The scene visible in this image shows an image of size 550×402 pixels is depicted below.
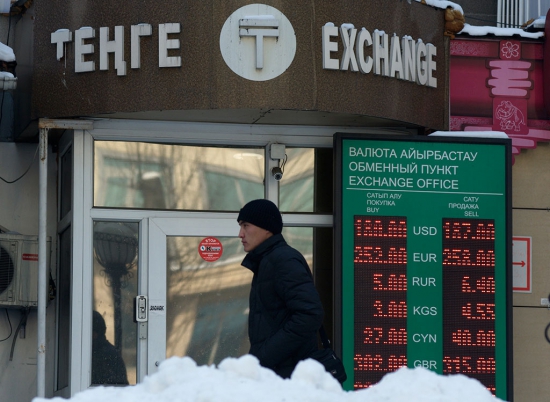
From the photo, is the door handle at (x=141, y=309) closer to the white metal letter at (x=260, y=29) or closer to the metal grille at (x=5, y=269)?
the metal grille at (x=5, y=269)

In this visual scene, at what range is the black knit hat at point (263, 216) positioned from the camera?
20.4 ft

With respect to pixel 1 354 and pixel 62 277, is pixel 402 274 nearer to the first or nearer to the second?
pixel 62 277

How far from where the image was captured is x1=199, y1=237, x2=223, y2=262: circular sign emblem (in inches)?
364

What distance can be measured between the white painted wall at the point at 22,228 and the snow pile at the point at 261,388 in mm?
6708

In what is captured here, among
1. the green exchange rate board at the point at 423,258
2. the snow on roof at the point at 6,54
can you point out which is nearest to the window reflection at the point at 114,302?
the snow on roof at the point at 6,54

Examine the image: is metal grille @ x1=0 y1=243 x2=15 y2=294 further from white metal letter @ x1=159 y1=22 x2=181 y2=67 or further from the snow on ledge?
the snow on ledge

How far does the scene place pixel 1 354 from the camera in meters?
9.88

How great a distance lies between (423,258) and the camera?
903 centimetres

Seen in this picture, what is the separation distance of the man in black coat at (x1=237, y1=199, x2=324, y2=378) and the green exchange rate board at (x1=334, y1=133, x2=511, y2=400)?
280 centimetres

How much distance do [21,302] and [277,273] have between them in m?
4.29

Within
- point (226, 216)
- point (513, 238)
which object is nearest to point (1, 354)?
point (226, 216)

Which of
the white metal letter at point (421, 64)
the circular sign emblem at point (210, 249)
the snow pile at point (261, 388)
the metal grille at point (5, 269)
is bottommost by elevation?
the snow pile at point (261, 388)

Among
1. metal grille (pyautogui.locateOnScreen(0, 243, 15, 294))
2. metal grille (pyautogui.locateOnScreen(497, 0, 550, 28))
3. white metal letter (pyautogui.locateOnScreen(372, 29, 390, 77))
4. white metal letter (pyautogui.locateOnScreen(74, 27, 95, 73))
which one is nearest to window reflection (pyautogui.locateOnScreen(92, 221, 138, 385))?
metal grille (pyautogui.locateOnScreen(0, 243, 15, 294))

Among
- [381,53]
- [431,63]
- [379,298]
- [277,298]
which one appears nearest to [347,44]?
[381,53]
